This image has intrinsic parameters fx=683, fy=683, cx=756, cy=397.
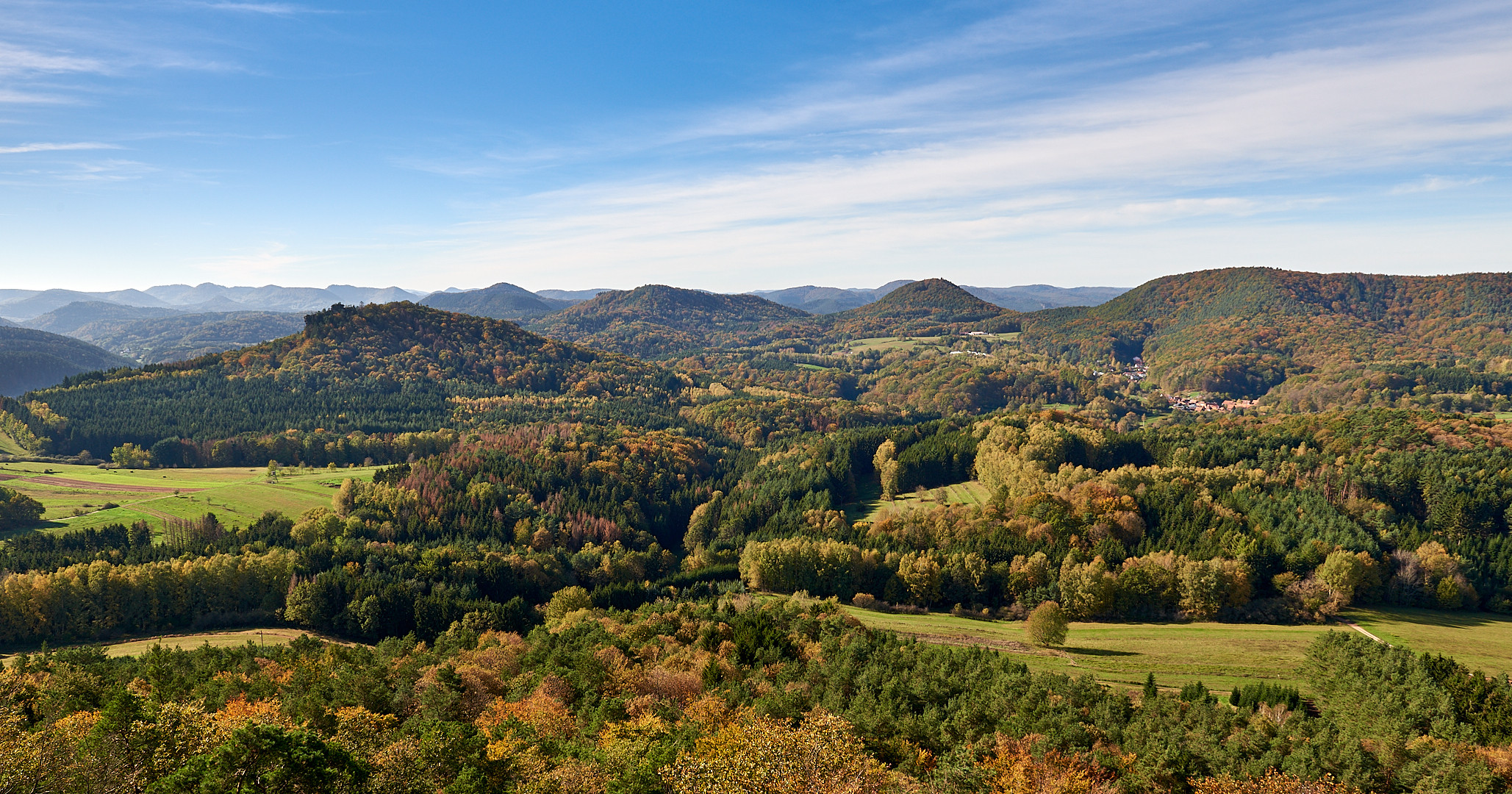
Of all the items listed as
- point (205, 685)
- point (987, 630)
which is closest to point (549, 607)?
point (205, 685)

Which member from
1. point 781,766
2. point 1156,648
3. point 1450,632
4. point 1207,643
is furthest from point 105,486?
point 1450,632

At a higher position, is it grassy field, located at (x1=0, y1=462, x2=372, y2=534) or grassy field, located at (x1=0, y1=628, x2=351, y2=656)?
grassy field, located at (x1=0, y1=462, x2=372, y2=534)

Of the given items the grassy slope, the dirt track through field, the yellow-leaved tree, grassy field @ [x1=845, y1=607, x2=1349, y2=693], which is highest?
the yellow-leaved tree

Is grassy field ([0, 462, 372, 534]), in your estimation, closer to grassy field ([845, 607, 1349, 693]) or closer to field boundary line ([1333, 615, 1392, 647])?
grassy field ([845, 607, 1349, 693])

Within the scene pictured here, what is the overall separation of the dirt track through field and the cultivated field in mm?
173833

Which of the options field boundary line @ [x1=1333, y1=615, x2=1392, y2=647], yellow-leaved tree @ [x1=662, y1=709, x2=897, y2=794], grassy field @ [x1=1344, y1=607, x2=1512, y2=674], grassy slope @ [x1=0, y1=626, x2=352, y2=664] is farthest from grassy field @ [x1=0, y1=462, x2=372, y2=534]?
grassy field @ [x1=1344, y1=607, x2=1512, y2=674]

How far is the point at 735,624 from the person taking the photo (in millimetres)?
87375

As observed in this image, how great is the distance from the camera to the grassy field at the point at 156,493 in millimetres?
150125

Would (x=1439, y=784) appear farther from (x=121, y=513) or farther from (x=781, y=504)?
(x=121, y=513)

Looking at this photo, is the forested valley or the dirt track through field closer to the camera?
the forested valley

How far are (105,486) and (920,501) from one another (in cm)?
20424

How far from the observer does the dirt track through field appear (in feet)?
552

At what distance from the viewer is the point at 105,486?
171000 millimetres

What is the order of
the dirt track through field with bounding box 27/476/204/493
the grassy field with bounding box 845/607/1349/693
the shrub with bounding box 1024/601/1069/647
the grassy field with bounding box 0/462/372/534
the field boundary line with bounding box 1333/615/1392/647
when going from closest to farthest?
the grassy field with bounding box 845/607/1349/693
the shrub with bounding box 1024/601/1069/647
the field boundary line with bounding box 1333/615/1392/647
the grassy field with bounding box 0/462/372/534
the dirt track through field with bounding box 27/476/204/493
